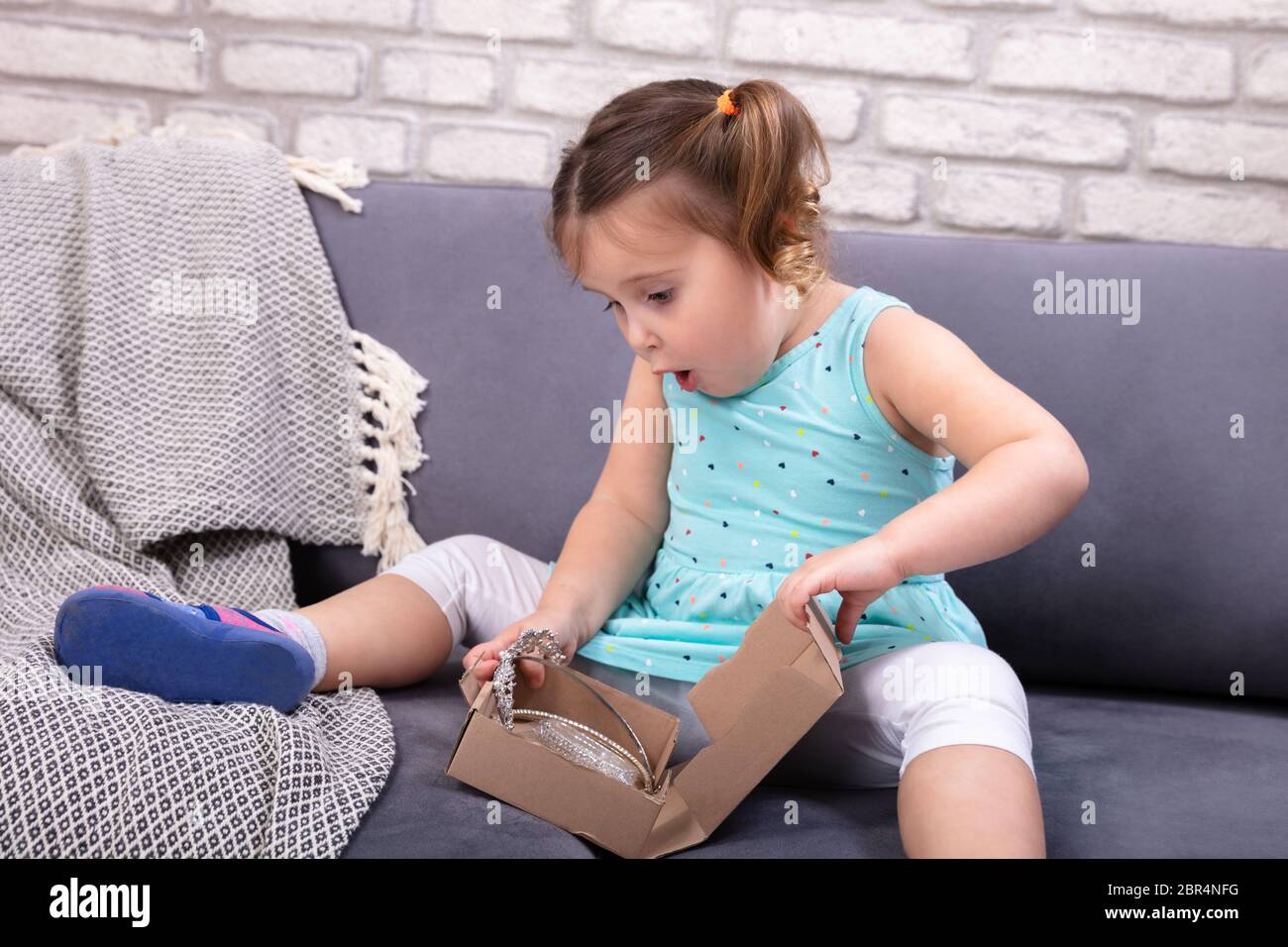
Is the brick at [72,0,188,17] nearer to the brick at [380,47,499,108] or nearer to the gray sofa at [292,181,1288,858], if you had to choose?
the brick at [380,47,499,108]

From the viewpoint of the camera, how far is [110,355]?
4.23ft

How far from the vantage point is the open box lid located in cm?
85

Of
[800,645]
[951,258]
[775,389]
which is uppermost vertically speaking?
[951,258]

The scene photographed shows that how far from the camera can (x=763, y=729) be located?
2.82 feet

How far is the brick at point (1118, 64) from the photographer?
1.64 meters

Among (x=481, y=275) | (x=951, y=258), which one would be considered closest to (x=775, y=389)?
(x=951, y=258)

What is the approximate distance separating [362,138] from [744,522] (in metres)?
0.92

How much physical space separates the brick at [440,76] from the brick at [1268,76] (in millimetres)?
1036

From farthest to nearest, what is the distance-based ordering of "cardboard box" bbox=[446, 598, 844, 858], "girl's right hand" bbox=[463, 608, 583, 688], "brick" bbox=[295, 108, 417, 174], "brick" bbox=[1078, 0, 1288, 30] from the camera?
"brick" bbox=[295, 108, 417, 174] → "brick" bbox=[1078, 0, 1288, 30] → "girl's right hand" bbox=[463, 608, 583, 688] → "cardboard box" bbox=[446, 598, 844, 858]

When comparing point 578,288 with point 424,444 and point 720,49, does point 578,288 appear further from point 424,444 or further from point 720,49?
point 720,49

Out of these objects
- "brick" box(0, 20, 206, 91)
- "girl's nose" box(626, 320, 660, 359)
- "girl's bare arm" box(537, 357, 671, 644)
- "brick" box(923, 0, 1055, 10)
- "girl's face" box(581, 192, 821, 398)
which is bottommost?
"girl's bare arm" box(537, 357, 671, 644)

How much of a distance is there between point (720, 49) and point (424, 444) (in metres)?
0.73

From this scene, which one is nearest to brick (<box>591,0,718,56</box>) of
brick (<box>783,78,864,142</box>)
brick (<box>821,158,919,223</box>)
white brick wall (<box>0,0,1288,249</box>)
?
white brick wall (<box>0,0,1288,249</box>)

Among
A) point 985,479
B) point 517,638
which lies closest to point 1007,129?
point 985,479
